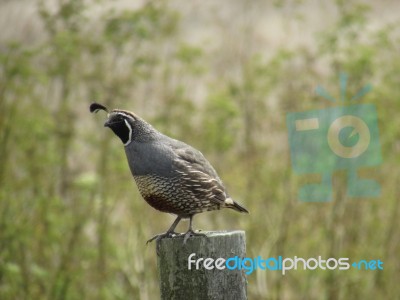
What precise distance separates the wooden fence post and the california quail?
0.53 metres

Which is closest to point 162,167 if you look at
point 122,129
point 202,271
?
point 122,129

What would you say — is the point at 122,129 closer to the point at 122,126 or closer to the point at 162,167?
the point at 122,126

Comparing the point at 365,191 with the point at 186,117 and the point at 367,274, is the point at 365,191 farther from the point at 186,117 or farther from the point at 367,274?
the point at 186,117

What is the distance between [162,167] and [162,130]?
372 cm

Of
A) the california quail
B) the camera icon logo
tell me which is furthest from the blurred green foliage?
the california quail

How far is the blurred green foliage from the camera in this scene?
24.3 feet

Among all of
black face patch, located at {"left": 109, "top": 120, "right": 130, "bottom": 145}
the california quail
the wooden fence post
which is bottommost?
the wooden fence post

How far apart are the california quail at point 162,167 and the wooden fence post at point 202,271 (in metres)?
0.53

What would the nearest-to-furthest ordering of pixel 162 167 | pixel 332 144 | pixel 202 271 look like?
pixel 202 271 < pixel 162 167 < pixel 332 144

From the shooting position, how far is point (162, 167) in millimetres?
4211

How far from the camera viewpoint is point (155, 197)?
422 centimetres

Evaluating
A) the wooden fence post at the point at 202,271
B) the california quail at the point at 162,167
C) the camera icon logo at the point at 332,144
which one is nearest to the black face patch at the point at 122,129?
the california quail at the point at 162,167

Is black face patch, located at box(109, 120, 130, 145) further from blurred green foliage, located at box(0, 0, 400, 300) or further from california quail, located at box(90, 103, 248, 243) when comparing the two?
blurred green foliage, located at box(0, 0, 400, 300)

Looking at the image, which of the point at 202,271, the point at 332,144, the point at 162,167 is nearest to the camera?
the point at 202,271
